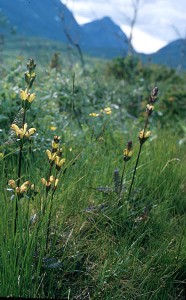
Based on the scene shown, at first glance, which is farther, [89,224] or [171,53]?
[171,53]

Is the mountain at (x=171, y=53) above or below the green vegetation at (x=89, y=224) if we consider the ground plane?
below

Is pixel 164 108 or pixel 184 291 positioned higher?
pixel 184 291

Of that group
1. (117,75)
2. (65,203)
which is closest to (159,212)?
(65,203)

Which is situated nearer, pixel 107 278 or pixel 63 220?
pixel 107 278

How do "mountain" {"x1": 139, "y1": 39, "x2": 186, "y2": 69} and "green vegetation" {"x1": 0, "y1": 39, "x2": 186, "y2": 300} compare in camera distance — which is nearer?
"green vegetation" {"x1": 0, "y1": 39, "x2": 186, "y2": 300}

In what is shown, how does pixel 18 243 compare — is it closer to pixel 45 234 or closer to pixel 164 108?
pixel 45 234

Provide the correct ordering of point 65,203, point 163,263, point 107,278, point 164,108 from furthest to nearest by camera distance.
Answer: point 164,108 → point 65,203 → point 163,263 → point 107,278

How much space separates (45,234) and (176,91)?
5.41 metres

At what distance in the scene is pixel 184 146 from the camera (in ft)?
11.2

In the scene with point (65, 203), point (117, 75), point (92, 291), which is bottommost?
point (117, 75)

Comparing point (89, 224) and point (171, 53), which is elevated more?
point (89, 224)

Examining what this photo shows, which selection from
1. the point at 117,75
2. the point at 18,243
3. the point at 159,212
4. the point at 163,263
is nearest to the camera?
the point at 18,243

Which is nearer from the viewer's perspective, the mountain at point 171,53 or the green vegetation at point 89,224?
the green vegetation at point 89,224

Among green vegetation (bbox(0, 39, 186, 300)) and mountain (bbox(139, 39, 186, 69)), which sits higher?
green vegetation (bbox(0, 39, 186, 300))
